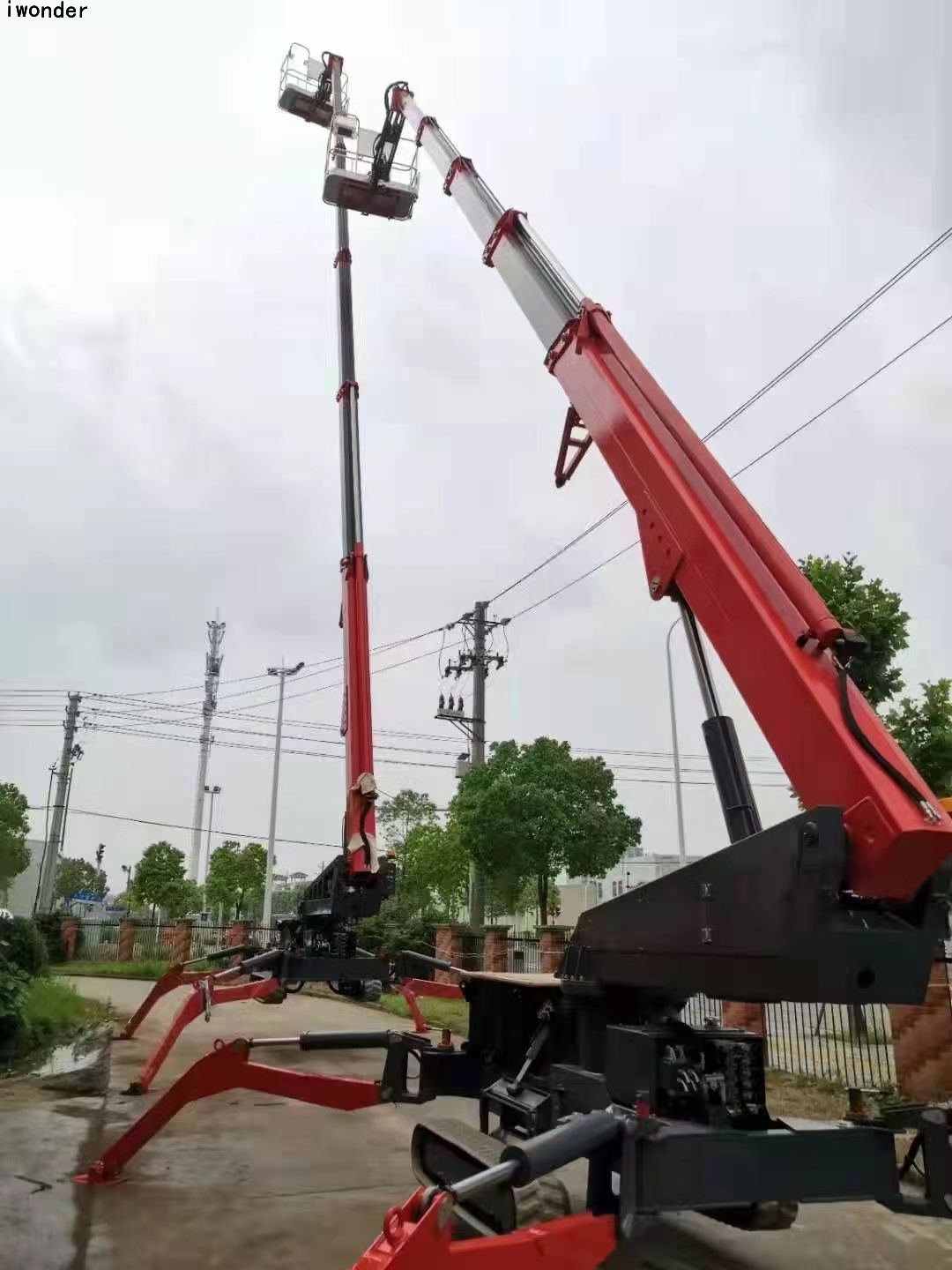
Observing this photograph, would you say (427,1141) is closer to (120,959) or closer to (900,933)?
(900,933)

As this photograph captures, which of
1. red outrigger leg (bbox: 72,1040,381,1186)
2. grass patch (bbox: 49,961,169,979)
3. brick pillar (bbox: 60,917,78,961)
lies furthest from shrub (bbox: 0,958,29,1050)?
brick pillar (bbox: 60,917,78,961)

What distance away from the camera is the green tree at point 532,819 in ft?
79.2

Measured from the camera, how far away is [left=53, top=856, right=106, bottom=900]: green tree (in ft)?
231

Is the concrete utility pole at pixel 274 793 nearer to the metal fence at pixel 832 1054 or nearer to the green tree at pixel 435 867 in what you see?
the green tree at pixel 435 867

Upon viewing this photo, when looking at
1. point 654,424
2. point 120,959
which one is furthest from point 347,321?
point 120,959

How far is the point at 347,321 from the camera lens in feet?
35.6

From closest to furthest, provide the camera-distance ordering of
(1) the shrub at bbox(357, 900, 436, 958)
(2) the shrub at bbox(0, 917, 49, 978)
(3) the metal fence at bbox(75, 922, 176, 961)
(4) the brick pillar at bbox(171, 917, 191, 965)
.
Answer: (2) the shrub at bbox(0, 917, 49, 978) → (1) the shrub at bbox(357, 900, 436, 958) → (4) the brick pillar at bbox(171, 917, 191, 965) → (3) the metal fence at bbox(75, 922, 176, 961)

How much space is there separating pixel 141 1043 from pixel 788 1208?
1001cm

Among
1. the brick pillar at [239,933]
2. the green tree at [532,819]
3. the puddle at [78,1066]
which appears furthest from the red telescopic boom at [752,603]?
the brick pillar at [239,933]

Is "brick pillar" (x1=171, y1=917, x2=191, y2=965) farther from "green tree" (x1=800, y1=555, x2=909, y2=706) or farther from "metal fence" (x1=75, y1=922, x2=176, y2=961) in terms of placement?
"green tree" (x1=800, y1=555, x2=909, y2=706)

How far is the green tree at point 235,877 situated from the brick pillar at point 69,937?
29.5 metres

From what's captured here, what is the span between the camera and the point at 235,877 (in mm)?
56344

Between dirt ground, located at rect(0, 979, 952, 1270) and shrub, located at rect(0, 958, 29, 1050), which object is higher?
shrub, located at rect(0, 958, 29, 1050)

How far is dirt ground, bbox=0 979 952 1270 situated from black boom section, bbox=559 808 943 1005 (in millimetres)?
2410
